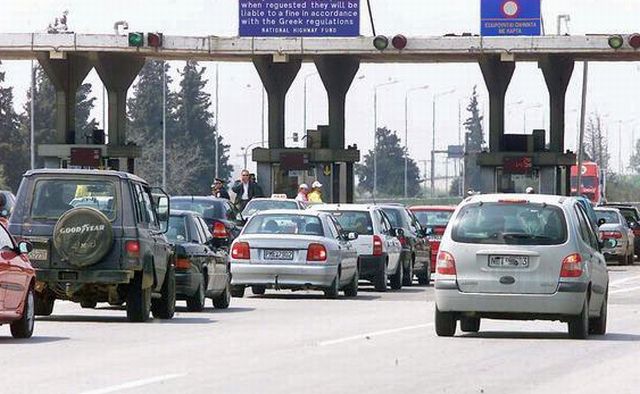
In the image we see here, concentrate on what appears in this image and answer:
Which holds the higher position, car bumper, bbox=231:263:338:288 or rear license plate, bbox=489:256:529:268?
rear license plate, bbox=489:256:529:268

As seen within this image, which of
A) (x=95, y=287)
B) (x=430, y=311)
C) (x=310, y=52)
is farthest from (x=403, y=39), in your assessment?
(x=95, y=287)

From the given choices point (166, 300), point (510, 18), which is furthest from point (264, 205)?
point (510, 18)

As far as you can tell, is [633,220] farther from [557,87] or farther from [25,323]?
[25,323]

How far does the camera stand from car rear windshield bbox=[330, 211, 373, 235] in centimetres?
3716

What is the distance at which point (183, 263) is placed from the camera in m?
27.7

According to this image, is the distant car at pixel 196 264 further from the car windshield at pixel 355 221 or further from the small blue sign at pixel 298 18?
the small blue sign at pixel 298 18

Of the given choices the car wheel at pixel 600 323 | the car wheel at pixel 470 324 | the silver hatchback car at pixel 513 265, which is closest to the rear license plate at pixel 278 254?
the car wheel at pixel 470 324

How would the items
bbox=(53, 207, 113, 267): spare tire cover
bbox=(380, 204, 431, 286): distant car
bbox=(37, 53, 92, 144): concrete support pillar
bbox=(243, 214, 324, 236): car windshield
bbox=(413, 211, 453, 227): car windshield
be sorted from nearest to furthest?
1. bbox=(53, 207, 113, 267): spare tire cover
2. bbox=(243, 214, 324, 236): car windshield
3. bbox=(380, 204, 431, 286): distant car
4. bbox=(413, 211, 453, 227): car windshield
5. bbox=(37, 53, 92, 144): concrete support pillar

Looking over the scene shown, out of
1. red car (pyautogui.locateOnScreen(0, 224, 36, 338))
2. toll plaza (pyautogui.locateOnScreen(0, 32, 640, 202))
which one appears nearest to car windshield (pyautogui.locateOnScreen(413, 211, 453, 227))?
toll plaza (pyautogui.locateOnScreen(0, 32, 640, 202))

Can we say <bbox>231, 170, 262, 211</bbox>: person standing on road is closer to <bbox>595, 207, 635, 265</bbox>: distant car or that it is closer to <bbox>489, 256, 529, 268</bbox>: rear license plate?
<bbox>595, 207, 635, 265</bbox>: distant car

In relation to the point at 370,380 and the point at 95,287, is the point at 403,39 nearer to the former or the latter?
the point at 95,287

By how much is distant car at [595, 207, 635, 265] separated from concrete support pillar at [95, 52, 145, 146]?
1425cm

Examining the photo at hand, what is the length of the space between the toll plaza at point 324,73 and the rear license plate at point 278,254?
24.5 m

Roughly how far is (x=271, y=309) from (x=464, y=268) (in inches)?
291
